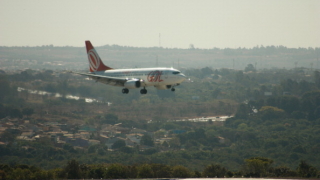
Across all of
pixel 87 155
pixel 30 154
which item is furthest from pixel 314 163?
pixel 30 154

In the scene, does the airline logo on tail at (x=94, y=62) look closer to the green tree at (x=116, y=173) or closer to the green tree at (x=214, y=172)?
the green tree at (x=116, y=173)

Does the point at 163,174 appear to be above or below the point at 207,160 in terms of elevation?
above

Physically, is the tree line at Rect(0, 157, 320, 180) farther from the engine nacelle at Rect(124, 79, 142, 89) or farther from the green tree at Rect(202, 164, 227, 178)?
the engine nacelle at Rect(124, 79, 142, 89)

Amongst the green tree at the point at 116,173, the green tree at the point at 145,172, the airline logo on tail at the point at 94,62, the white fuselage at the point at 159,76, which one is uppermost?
the airline logo on tail at the point at 94,62

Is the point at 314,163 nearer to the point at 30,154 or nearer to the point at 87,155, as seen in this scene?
the point at 87,155

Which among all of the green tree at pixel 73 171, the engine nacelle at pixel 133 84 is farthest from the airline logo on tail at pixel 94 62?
Answer: the green tree at pixel 73 171

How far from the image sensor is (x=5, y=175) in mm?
99875

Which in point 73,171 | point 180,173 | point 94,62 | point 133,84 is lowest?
point 180,173

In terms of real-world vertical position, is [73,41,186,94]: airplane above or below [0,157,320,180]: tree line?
above

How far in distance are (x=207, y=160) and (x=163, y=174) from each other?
3478 inches

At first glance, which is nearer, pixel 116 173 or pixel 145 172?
pixel 116 173

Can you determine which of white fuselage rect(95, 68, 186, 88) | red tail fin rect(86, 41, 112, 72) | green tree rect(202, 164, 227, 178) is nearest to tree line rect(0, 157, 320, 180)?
green tree rect(202, 164, 227, 178)

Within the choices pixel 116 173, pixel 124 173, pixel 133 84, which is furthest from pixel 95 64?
pixel 124 173

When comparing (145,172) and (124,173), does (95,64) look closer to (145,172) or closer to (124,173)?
(124,173)
